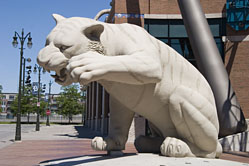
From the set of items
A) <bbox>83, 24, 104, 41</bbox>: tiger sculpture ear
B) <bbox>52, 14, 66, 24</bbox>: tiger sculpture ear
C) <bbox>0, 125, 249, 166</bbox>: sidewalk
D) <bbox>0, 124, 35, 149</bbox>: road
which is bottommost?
<bbox>0, 124, 35, 149</bbox>: road

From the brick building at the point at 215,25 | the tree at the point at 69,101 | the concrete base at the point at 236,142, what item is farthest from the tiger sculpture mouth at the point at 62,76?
the tree at the point at 69,101

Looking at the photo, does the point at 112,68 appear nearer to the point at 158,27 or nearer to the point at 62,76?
the point at 62,76

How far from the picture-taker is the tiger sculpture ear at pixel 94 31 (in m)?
3.34

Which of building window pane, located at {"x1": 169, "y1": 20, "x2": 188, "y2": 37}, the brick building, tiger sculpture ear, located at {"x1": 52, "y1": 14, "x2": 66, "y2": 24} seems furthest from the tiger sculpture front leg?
building window pane, located at {"x1": 169, "y1": 20, "x2": 188, "y2": 37}

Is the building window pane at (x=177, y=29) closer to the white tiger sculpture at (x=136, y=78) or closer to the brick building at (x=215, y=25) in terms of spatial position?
the brick building at (x=215, y=25)


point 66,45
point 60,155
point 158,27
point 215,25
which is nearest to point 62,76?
point 66,45

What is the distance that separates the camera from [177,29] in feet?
55.4

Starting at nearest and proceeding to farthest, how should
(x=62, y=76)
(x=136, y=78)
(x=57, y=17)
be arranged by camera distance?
(x=136, y=78) → (x=62, y=76) → (x=57, y=17)

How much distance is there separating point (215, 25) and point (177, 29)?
2070 millimetres

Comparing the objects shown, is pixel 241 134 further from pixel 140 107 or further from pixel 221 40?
pixel 140 107

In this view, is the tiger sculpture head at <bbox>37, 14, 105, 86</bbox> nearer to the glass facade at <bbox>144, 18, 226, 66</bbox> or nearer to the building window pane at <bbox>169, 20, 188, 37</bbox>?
the glass facade at <bbox>144, 18, 226, 66</bbox>

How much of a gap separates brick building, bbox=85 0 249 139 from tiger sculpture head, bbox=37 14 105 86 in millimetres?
12769

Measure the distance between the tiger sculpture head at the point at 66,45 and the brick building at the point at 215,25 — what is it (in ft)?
41.9

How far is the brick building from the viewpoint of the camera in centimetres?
1595
